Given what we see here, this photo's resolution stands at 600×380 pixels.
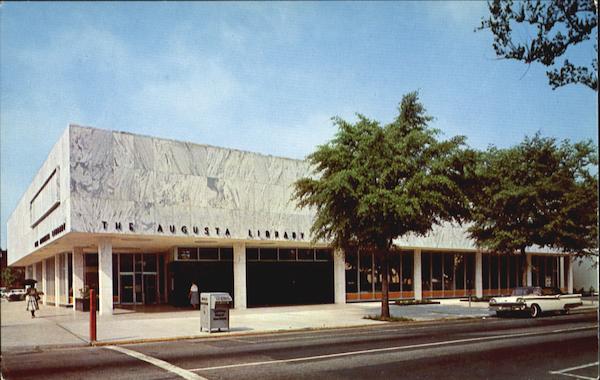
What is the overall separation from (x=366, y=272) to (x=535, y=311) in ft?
50.7

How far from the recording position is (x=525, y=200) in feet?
94.0

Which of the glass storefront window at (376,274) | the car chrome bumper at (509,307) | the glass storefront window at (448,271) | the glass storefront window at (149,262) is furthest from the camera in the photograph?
the glass storefront window at (448,271)

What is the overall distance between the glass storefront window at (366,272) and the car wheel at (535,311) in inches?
589

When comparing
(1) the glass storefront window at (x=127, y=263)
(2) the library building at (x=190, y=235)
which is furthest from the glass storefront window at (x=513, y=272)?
(1) the glass storefront window at (x=127, y=263)

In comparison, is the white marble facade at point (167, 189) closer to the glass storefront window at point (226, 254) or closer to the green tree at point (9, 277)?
the glass storefront window at point (226, 254)

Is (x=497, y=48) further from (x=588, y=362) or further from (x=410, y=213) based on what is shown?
(x=410, y=213)

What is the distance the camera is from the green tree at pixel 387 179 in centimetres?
2328

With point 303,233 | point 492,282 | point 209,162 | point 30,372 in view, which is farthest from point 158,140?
point 492,282

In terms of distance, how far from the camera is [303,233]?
114 feet

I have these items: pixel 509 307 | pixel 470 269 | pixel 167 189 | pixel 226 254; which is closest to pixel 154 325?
pixel 167 189

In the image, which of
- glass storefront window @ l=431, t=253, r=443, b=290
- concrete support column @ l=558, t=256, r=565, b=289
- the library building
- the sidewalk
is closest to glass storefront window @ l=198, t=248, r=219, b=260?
the library building

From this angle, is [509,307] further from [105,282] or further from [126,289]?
[126,289]

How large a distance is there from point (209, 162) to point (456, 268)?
2467cm

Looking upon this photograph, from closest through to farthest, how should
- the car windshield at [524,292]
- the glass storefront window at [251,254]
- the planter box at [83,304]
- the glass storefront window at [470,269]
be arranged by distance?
the car windshield at [524,292] → the planter box at [83,304] → the glass storefront window at [251,254] → the glass storefront window at [470,269]
